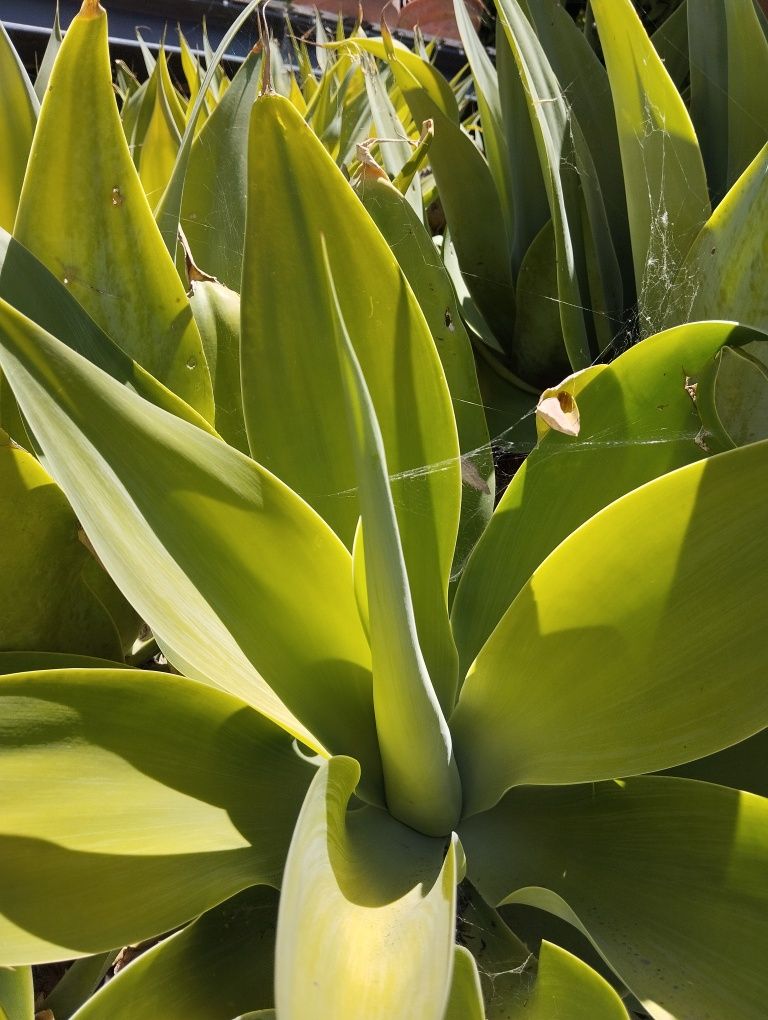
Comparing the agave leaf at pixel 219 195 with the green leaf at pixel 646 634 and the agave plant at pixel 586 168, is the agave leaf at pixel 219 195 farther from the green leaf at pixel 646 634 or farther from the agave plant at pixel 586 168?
the green leaf at pixel 646 634

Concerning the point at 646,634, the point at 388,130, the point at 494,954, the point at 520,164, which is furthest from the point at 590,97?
the point at 494,954

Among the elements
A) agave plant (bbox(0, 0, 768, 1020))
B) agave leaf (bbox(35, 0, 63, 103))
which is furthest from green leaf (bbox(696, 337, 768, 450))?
agave leaf (bbox(35, 0, 63, 103))

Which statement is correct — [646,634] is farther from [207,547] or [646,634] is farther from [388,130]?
[388,130]

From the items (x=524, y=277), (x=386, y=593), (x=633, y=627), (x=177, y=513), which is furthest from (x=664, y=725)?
(x=524, y=277)

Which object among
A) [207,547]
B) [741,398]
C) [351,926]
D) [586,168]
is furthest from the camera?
[586,168]

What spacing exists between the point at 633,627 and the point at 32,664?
1.14ft

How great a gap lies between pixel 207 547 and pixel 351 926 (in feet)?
0.66

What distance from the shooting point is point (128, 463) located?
426 mm

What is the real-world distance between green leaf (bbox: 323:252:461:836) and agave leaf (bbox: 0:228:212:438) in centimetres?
18

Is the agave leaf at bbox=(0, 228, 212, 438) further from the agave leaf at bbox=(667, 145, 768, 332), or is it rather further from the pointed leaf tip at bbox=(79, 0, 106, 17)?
the agave leaf at bbox=(667, 145, 768, 332)

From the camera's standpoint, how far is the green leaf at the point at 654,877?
15.5 inches

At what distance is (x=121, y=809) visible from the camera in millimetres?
409

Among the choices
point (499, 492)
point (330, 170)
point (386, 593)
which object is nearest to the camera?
point (386, 593)

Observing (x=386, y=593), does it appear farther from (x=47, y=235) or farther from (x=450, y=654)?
(x=47, y=235)
